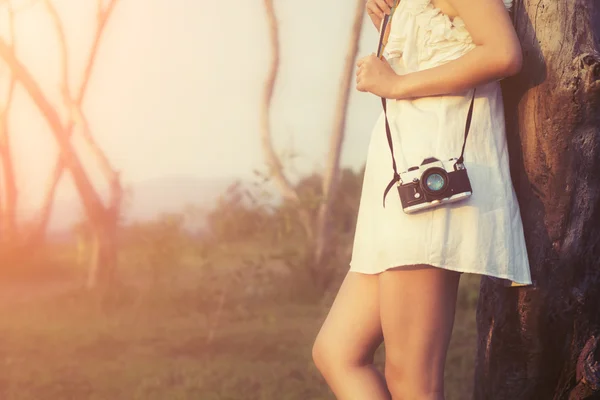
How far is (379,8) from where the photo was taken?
1.78m

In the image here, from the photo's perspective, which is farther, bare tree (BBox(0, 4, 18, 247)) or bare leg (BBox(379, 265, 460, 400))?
bare tree (BBox(0, 4, 18, 247))

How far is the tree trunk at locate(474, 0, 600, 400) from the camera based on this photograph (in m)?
1.72

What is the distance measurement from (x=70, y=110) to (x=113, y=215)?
490 millimetres

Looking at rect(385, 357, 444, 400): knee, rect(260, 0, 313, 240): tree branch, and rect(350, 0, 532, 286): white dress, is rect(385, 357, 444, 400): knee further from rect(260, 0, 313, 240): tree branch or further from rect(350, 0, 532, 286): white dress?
rect(260, 0, 313, 240): tree branch

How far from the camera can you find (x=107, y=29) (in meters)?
3.36

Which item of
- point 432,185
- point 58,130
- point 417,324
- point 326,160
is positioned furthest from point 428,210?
point 326,160

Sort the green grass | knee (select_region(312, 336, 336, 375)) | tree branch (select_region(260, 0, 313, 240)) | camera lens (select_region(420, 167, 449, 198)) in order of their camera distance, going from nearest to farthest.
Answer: camera lens (select_region(420, 167, 449, 198)) → knee (select_region(312, 336, 336, 375)) → the green grass → tree branch (select_region(260, 0, 313, 240))

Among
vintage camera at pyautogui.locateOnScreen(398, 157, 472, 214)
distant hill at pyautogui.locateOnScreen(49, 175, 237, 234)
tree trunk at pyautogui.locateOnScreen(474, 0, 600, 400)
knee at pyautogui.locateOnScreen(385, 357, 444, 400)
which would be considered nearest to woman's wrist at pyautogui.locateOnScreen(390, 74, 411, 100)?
vintage camera at pyautogui.locateOnScreen(398, 157, 472, 214)

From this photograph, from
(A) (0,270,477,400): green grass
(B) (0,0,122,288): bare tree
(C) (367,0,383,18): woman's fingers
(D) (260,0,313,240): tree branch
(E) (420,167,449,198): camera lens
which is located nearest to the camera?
(E) (420,167,449,198): camera lens

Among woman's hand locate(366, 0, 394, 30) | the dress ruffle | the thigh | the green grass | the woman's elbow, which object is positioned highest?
woman's hand locate(366, 0, 394, 30)

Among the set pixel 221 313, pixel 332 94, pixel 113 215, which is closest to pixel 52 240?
pixel 113 215

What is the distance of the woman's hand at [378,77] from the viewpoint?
1.58 meters

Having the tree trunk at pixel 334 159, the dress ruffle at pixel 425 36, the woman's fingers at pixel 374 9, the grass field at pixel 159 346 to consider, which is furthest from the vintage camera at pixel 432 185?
the tree trunk at pixel 334 159

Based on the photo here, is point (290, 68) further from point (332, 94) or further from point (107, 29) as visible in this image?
point (107, 29)
